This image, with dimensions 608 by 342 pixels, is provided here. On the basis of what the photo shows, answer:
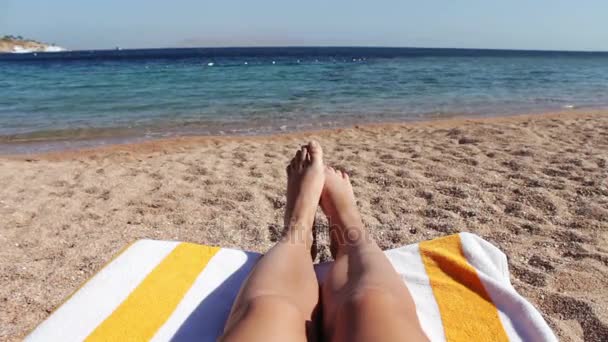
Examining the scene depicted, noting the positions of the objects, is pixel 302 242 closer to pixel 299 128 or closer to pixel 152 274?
pixel 152 274

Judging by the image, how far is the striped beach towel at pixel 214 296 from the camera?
1289 mm

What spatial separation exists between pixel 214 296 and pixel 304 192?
2.10 feet

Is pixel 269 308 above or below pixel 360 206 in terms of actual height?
above

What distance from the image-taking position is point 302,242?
149 cm

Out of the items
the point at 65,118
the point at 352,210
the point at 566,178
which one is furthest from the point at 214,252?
the point at 65,118

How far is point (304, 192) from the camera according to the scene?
1946 millimetres

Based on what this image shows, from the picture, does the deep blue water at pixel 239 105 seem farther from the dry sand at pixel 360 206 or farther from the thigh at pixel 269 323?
the thigh at pixel 269 323

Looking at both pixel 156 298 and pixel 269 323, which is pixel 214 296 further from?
pixel 269 323

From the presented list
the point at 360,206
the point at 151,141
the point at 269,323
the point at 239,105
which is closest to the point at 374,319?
the point at 269,323

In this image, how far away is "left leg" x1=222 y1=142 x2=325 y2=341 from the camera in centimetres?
93

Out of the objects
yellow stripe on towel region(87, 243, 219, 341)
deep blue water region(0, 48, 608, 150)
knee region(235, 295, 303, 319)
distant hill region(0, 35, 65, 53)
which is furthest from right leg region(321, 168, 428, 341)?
distant hill region(0, 35, 65, 53)

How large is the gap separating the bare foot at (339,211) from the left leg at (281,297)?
0.10 m

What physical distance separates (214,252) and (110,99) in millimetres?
7370

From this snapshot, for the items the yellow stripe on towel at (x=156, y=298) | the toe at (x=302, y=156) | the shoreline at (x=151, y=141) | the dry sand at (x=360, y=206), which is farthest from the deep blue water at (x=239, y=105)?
the yellow stripe on towel at (x=156, y=298)
